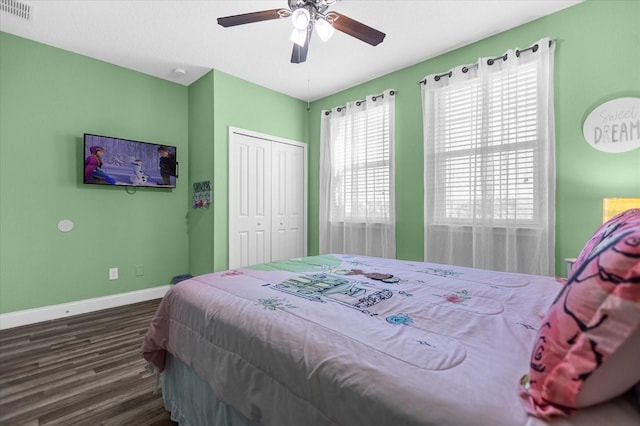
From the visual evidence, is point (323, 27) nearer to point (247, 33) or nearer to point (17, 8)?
point (247, 33)

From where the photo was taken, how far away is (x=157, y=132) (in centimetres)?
362

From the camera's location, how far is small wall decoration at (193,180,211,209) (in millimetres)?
3502

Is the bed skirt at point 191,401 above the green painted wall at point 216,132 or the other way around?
the other way around

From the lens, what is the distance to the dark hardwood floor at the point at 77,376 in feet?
5.16

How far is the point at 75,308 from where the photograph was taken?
9.95 feet

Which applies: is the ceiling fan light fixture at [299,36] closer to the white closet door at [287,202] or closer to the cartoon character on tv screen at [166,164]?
the white closet door at [287,202]

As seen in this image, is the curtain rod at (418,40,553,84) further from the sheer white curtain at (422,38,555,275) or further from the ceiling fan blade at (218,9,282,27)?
the ceiling fan blade at (218,9,282,27)

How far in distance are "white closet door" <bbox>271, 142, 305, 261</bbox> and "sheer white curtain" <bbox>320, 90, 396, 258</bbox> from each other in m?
0.41

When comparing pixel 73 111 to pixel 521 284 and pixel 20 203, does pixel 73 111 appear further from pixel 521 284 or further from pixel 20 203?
pixel 521 284

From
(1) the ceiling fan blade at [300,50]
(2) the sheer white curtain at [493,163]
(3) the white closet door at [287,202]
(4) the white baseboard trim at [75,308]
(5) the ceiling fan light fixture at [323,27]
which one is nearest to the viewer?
(5) the ceiling fan light fixture at [323,27]

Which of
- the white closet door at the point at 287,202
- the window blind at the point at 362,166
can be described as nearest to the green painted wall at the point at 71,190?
the white closet door at the point at 287,202

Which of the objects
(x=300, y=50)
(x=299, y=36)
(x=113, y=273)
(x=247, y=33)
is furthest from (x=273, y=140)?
(x=113, y=273)

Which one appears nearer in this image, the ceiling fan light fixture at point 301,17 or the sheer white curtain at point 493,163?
the ceiling fan light fixture at point 301,17

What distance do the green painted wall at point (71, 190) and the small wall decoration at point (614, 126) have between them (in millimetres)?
4342
